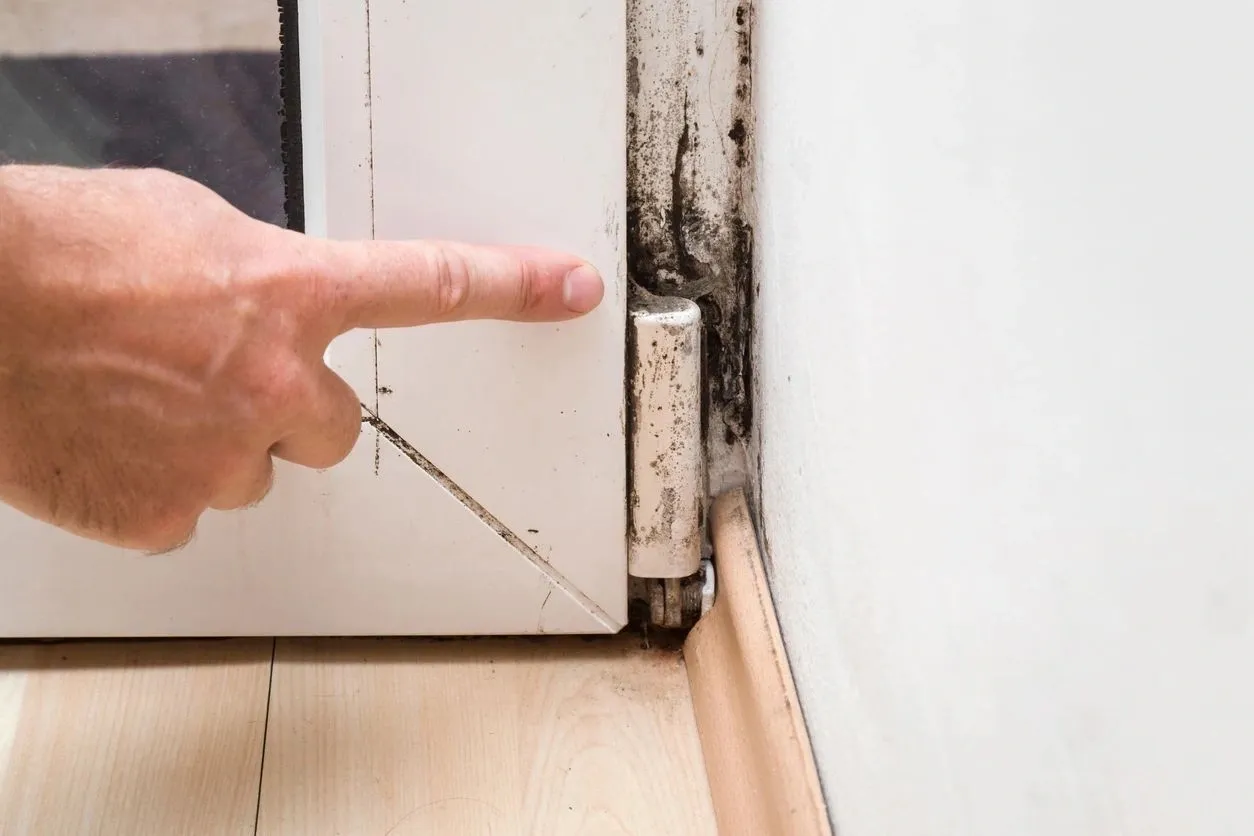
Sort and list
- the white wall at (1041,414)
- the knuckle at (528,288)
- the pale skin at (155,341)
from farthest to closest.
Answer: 1. the knuckle at (528,288)
2. the pale skin at (155,341)
3. the white wall at (1041,414)

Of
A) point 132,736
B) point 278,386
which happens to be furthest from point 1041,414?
point 132,736

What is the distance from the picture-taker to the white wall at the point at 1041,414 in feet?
0.54

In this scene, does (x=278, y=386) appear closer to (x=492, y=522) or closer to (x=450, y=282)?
(x=450, y=282)

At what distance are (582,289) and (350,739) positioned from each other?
0.28 m

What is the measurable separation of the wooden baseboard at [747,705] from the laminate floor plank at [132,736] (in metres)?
0.25

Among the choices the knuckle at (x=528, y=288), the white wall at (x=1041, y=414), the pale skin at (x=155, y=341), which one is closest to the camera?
the white wall at (x=1041, y=414)

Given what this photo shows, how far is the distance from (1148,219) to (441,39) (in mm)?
419

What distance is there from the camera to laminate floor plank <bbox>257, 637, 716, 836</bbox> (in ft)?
1.75

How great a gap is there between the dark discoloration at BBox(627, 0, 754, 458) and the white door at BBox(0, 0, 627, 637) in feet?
0.12

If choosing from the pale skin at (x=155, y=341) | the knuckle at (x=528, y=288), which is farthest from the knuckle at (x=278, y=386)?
the knuckle at (x=528, y=288)

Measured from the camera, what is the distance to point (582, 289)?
0.54 m

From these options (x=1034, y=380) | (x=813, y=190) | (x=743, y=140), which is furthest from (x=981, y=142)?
(x=743, y=140)

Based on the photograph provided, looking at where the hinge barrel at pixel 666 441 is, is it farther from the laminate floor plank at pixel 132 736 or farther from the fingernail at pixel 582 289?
the laminate floor plank at pixel 132 736

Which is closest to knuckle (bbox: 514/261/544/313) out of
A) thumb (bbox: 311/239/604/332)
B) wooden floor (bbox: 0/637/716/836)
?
thumb (bbox: 311/239/604/332)
